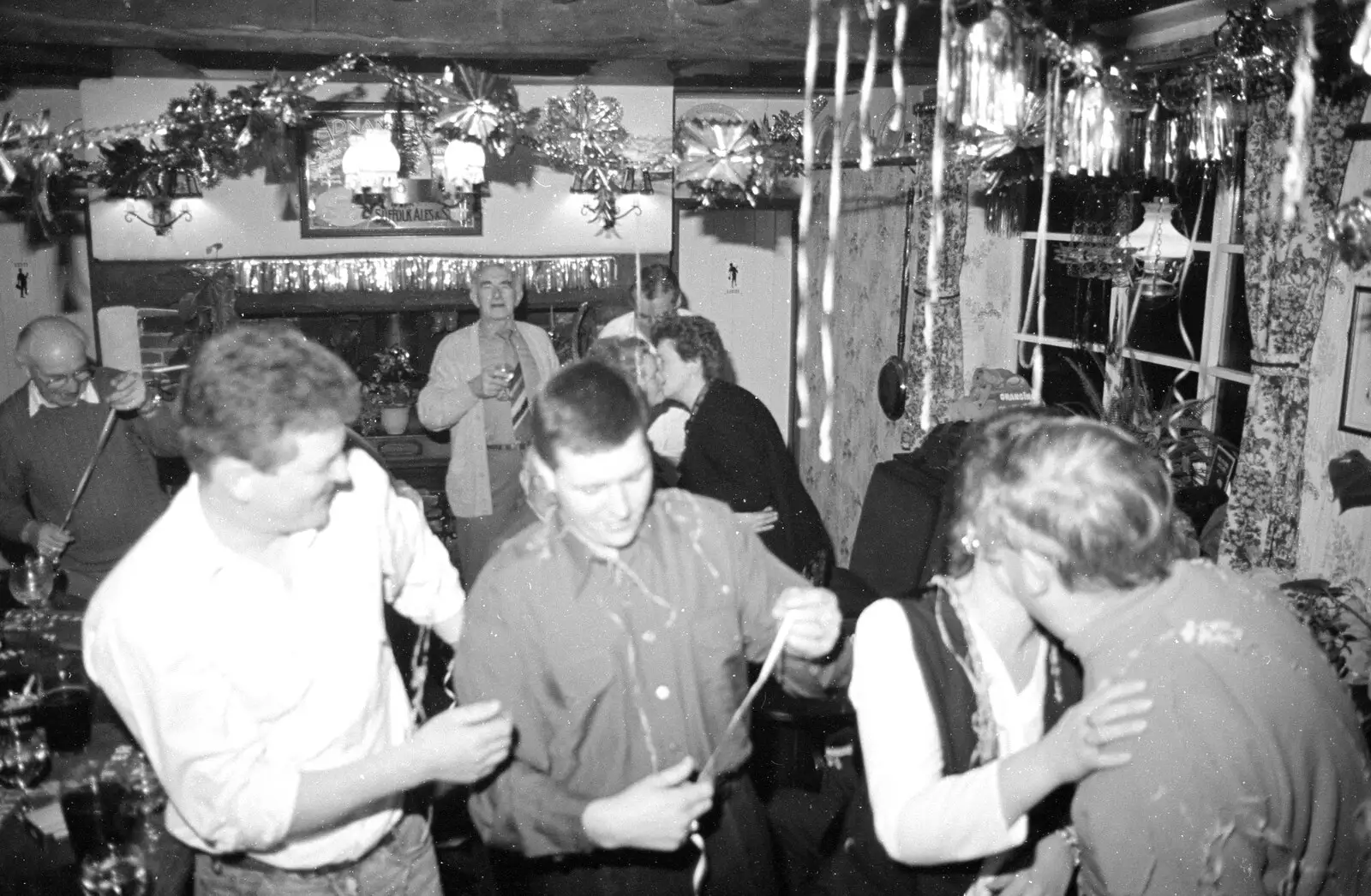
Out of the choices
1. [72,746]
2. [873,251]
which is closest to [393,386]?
[873,251]

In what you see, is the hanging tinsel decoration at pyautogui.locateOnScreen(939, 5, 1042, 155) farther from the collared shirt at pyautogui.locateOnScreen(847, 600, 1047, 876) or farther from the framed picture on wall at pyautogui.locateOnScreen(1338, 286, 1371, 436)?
the collared shirt at pyautogui.locateOnScreen(847, 600, 1047, 876)

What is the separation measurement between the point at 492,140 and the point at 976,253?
2912mm

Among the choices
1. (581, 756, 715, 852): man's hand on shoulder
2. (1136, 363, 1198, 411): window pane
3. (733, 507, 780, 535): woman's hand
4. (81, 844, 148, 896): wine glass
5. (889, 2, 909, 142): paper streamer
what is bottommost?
(81, 844, 148, 896): wine glass

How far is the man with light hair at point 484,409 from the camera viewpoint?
197 inches

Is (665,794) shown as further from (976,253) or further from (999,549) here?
(976,253)

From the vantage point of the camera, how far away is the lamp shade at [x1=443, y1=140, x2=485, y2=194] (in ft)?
16.2

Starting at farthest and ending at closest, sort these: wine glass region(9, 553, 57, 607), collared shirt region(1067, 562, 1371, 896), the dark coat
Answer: the dark coat → wine glass region(9, 553, 57, 607) → collared shirt region(1067, 562, 1371, 896)

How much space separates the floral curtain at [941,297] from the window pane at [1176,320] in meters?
0.99

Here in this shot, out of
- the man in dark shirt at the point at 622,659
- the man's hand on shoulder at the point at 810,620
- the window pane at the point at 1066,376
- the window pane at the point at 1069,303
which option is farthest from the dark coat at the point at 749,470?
the window pane at the point at 1069,303

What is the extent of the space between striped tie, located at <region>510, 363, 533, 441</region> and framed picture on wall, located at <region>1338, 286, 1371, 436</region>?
11.7ft

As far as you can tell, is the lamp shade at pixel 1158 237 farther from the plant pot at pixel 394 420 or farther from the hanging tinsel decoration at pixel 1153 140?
the plant pot at pixel 394 420

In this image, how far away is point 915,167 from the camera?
576 cm

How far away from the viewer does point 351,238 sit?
6820 millimetres

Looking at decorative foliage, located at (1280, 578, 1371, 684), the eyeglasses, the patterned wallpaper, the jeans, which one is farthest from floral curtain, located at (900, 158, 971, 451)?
the jeans
